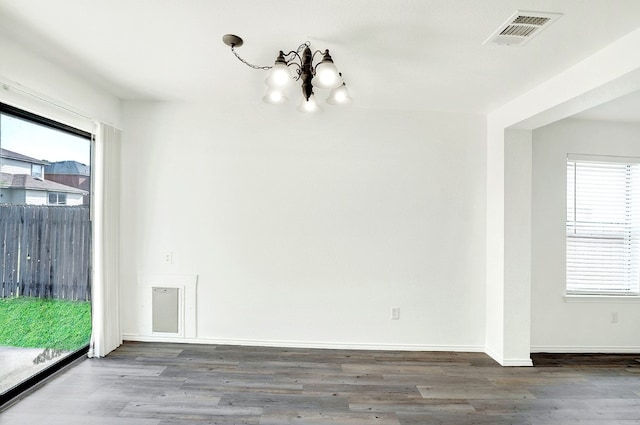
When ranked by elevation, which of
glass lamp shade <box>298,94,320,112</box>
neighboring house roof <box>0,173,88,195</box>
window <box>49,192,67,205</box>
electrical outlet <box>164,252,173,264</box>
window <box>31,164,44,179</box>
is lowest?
electrical outlet <box>164,252,173,264</box>

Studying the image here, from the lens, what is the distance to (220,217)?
3.45m

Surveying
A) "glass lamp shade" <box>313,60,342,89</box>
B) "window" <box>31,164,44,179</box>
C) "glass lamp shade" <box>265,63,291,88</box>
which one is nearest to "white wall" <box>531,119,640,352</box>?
"glass lamp shade" <box>313,60,342,89</box>

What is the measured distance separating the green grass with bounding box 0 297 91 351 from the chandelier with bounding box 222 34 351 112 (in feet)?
8.63

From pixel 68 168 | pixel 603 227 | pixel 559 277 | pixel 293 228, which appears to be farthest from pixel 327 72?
pixel 603 227

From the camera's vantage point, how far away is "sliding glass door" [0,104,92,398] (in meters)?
2.46

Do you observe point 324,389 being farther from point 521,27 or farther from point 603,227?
point 603,227

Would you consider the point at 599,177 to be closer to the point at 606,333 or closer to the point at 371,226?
the point at 606,333

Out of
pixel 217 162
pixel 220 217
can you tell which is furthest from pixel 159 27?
pixel 220 217

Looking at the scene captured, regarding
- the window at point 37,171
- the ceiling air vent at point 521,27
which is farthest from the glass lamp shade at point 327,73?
the window at point 37,171

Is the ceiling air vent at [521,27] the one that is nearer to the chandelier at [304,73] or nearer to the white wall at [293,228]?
the chandelier at [304,73]

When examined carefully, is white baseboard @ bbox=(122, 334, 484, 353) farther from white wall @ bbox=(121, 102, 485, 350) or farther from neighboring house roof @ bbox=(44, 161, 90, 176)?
neighboring house roof @ bbox=(44, 161, 90, 176)

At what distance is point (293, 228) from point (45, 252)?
7.34 feet

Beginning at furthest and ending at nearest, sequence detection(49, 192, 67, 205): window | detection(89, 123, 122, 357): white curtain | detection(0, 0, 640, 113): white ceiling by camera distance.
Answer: detection(89, 123, 122, 357): white curtain < detection(49, 192, 67, 205): window < detection(0, 0, 640, 113): white ceiling

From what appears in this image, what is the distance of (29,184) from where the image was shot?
264 cm
